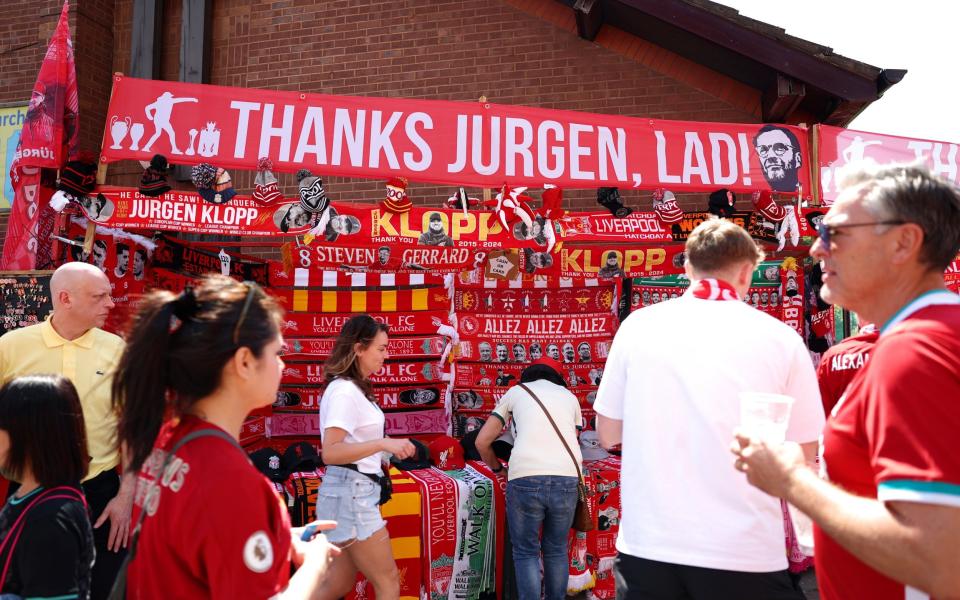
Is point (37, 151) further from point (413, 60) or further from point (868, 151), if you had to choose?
point (868, 151)

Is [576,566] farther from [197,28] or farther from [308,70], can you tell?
[197,28]

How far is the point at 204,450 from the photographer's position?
1.62 meters

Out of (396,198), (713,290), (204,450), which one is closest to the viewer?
(204,450)

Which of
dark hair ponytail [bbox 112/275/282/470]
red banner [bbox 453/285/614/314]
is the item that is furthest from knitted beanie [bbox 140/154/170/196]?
dark hair ponytail [bbox 112/275/282/470]

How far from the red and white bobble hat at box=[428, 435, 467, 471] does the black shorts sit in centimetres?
374

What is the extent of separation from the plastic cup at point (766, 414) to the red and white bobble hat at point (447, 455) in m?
4.55

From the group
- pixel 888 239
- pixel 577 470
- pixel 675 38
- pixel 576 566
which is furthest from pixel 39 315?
pixel 675 38

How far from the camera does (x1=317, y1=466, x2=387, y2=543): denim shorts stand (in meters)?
4.17

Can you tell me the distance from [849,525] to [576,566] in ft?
15.2

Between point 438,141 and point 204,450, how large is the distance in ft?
14.0

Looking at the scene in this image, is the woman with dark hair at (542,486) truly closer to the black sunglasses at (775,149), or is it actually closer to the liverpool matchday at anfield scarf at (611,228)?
the liverpool matchday at anfield scarf at (611,228)

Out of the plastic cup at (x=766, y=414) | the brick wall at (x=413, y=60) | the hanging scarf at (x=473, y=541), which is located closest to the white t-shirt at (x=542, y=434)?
the hanging scarf at (x=473, y=541)

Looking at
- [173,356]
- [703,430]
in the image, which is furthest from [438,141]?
[173,356]

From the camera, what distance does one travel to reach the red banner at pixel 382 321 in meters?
7.07
